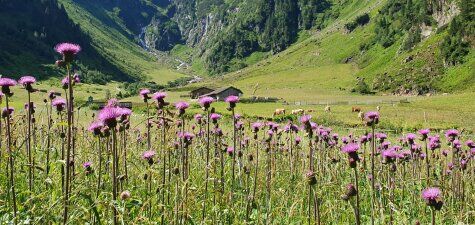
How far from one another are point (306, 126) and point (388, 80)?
524 feet

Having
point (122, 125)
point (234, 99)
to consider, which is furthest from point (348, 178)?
point (122, 125)

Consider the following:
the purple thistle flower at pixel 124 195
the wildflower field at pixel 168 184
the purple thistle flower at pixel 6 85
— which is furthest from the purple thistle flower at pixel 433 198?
the purple thistle flower at pixel 6 85

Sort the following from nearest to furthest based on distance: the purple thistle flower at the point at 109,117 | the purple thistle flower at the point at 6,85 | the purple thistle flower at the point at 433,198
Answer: the purple thistle flower at the point at 109,117 < the purple thistle flower at the point at 433,198 < the purple thistle flower at the point at 6,85

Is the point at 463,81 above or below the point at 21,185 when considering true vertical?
above

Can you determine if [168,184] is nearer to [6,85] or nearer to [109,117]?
[109,117]

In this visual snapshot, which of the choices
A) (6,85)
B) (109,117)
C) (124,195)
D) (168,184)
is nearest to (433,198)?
(168,184)

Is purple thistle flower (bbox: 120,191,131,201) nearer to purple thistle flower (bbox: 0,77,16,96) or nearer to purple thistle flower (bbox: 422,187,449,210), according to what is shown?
purple thistle flower (bbox: 0,77,16,96)

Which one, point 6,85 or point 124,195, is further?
point 6,85

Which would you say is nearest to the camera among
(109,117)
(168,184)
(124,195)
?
(109,117)

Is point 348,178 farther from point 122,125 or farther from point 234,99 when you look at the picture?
point 122,125

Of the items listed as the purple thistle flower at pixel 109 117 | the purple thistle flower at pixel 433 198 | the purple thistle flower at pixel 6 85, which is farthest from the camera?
the purple thistle flower at pixel 6 85

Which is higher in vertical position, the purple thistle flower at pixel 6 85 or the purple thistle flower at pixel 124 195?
the purple thistle flower at pixel 6 85

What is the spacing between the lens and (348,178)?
1006cm

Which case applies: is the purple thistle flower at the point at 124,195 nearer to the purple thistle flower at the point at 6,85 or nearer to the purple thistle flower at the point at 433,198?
the purple thistle flower at the point at 6,85
